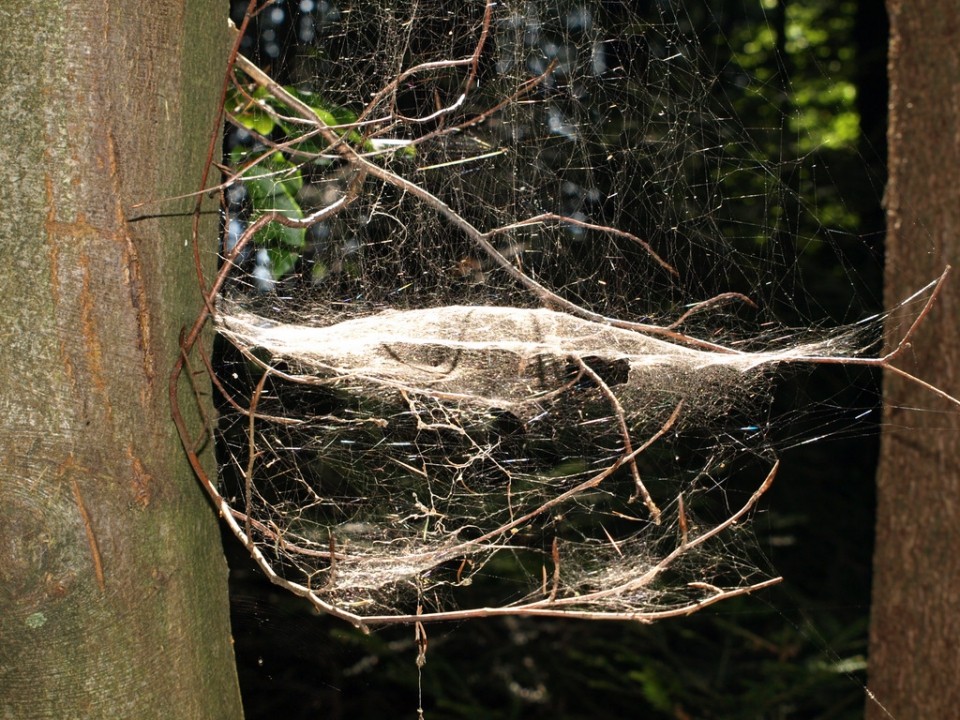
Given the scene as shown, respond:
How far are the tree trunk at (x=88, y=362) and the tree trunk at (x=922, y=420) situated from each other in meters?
2.05

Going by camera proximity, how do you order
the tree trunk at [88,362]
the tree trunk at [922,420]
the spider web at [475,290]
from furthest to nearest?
the tree trunk at [922,420] < the spider web at [475,290] < the tree trunk at [88,362]

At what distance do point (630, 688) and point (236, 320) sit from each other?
2953 mm

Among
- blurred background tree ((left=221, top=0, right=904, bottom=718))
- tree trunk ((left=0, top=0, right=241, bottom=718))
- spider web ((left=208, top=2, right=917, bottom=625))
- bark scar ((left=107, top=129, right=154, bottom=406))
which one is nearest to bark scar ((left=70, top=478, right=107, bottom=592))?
tree trunk ((left=0, top=0, right=241, bottom=718))

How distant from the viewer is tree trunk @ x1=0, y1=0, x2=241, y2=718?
1.09 metres

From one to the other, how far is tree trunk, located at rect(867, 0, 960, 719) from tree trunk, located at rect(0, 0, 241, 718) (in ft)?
6.74

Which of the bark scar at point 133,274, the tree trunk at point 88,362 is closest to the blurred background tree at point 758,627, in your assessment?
the tree trunk at point 88,362

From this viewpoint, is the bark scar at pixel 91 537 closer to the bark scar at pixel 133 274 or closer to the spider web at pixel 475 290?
the bark scar at pixel 133 274

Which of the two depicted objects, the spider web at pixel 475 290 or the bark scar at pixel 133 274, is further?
the spider web at pixel 475 290

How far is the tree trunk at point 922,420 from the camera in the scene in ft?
7.93

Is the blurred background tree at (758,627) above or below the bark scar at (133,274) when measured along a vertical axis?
below

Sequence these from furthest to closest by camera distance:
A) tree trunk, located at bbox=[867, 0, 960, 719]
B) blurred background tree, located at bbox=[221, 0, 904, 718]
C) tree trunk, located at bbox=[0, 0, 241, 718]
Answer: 1. blurred background tree, located at bbox=[221, 0, 904, 718]
2. tree trunk, located at bbox=[867, 0, 960, 719]
3. tree trunk, located at bbox=[0, 0, 241, 718]

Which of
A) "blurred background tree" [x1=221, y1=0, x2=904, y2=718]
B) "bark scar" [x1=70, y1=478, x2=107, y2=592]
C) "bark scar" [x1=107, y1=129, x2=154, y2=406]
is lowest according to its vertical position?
"blurred background tree" [x1=221, y1=0, x2=904, y2=718]

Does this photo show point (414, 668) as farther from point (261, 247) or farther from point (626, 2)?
point (626, 2)

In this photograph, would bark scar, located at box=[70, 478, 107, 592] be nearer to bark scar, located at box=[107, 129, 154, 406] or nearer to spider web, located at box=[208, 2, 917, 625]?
bark scar, located at box=[107, 129, 154, 406]
